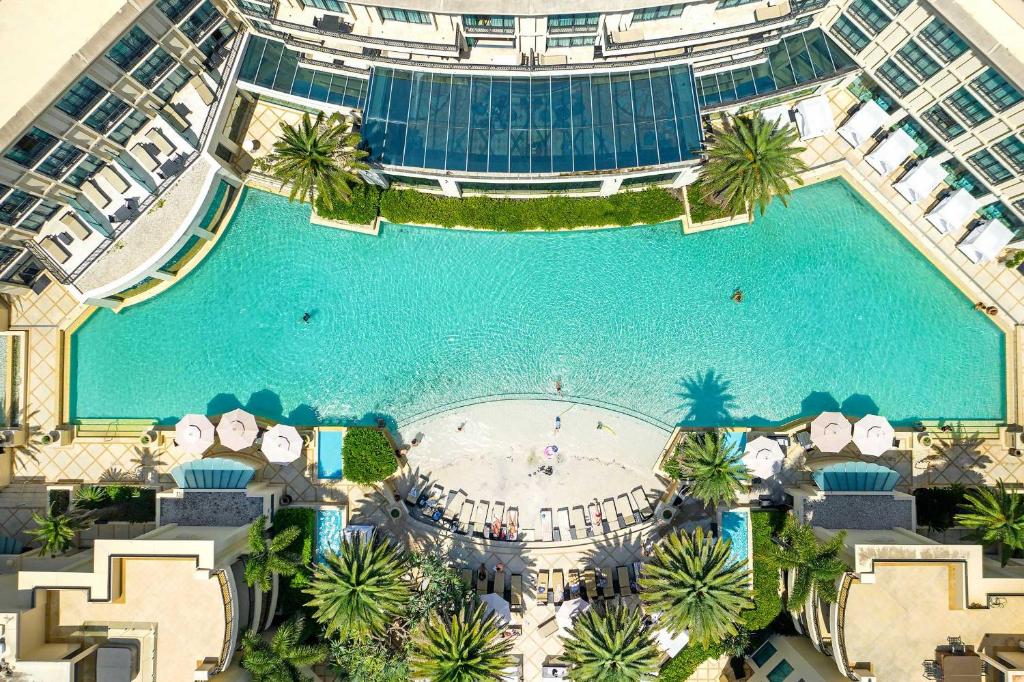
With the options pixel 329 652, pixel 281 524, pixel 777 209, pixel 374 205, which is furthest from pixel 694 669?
pixel 374 205

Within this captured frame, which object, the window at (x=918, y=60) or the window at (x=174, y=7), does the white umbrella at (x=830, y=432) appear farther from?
the window at (x=174, y=7)

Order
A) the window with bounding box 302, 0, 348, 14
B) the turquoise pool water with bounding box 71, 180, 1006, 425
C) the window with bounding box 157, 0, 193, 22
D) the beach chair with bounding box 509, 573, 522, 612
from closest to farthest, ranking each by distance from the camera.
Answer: the window with bounding box 157, 0, 193, 22 < the window with bounding box 302, 0, 348, 14 < the beach chair with bounding box 509, 573, 522, 612 < the turquoise pool water with bounding box 71, 180, 1006, 425

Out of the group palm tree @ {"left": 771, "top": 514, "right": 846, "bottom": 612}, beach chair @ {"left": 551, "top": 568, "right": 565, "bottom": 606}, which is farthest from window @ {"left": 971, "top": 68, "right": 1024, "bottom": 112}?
beach chair @ {"left": 551, "top": 568, "right": 565, "bottom": 606}

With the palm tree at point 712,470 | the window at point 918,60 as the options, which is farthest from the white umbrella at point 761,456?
the window at point 918,60

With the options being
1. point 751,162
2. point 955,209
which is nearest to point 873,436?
point 955,209

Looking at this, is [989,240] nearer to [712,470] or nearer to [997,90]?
[997,90]

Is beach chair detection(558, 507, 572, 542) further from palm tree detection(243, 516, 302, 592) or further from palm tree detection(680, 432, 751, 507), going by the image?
palm tree detection(243, 516, 302, 592)

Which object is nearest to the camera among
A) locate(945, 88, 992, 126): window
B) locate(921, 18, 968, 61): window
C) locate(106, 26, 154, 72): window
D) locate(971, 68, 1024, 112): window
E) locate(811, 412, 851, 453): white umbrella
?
locate(971, 68, 1024, 112): window
